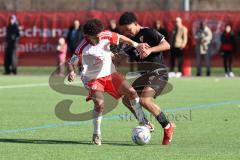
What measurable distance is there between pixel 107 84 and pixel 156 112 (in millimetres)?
779

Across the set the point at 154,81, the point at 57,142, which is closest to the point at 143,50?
the point at 154,81

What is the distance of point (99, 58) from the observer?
Answer: 38.3ft

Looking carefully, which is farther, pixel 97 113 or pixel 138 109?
pixel 138 109

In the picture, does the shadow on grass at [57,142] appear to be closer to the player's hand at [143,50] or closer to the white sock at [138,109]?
the white sock at [138,109]

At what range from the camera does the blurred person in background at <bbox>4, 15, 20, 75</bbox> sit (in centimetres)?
3058

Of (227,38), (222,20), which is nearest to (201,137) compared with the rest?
(227,38)

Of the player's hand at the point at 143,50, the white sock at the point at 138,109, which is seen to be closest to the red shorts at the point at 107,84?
the white sock at the point at 138,109

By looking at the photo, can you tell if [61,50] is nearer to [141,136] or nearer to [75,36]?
[75,36]

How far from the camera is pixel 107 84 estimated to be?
11.6m

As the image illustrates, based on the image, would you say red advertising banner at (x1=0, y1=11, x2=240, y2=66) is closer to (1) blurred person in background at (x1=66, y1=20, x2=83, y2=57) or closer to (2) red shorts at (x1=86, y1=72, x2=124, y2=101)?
(1) blurred person in background at (x1=66, y1=20, x2=83, y2=57)

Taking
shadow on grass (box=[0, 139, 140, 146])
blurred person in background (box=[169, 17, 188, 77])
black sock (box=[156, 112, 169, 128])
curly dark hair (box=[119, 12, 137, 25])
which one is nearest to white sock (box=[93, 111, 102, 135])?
shadow on grass (box=[0, 139, 140, 146])

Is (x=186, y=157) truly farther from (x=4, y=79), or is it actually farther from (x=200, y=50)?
(x=200, y=50)

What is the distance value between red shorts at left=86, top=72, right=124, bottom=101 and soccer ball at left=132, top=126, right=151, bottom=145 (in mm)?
755

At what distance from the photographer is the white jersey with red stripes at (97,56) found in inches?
450
